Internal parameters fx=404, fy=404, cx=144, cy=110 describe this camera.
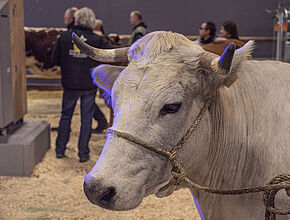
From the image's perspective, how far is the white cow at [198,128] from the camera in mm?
1445

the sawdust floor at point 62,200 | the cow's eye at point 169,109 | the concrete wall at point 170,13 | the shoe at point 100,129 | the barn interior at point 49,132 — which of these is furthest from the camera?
the shoe at point 100,129

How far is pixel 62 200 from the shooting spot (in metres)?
3.76

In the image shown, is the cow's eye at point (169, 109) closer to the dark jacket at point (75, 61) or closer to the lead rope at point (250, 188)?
the lead rope at point (250, 188)

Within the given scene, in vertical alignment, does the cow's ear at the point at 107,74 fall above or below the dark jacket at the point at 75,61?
above

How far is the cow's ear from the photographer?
6.57 feet

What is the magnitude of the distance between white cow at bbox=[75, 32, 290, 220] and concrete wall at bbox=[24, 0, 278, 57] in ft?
8.40

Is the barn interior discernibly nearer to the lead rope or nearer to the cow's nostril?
the lead rope

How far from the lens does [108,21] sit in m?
8.22

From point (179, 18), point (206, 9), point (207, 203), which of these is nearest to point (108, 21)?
point (206, 9)

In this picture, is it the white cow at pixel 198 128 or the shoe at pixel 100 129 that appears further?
the shoe at pixel 100 129

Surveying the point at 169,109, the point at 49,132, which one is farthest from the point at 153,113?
the point at 49,132

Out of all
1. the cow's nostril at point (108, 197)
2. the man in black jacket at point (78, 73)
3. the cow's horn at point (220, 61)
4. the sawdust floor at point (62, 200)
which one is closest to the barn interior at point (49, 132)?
the sawdust floor at point (62, 200)

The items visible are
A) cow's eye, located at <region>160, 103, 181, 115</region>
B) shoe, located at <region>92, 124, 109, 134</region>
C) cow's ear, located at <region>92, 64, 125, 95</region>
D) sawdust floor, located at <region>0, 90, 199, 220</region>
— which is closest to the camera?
cow's eye, located at <region>160, 103, 181, 115</region>

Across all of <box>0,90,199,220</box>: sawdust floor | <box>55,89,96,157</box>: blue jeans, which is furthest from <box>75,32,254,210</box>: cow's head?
<box>55,89,96,157</box>: blue jeans
